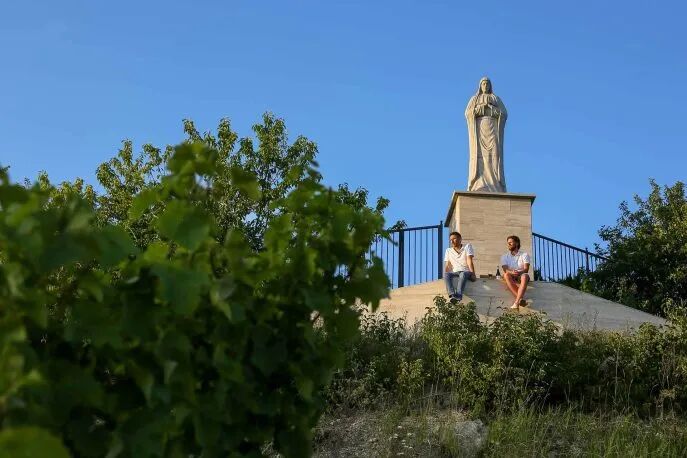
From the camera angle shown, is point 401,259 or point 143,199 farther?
point 401,259

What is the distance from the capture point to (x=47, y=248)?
80.0 inches

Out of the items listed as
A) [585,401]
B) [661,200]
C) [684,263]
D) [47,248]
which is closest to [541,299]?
[585,401]

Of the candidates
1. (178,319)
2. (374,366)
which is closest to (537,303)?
(374,366)

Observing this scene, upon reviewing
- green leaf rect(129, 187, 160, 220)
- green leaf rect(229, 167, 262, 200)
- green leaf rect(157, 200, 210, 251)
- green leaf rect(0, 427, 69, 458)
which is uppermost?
green leaf rect(229, 167, 262, 200)

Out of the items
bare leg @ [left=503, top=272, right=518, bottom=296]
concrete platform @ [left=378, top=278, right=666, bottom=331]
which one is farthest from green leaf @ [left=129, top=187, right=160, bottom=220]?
bare leg @ [left=503, top=272, right=518, bottom=296]

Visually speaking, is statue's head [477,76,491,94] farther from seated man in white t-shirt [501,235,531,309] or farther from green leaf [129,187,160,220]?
green leaf [129,187,160,220]

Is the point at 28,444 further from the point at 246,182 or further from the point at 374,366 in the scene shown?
the point at 374,366

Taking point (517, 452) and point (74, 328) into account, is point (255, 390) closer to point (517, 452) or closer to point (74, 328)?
point (74, 328)

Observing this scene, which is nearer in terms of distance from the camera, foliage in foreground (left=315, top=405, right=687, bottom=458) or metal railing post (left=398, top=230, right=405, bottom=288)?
foliage in foreground (left=315, top=405, right=687, bottom=458)

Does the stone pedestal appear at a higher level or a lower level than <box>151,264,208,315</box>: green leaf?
higher

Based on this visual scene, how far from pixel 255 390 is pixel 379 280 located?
504mm

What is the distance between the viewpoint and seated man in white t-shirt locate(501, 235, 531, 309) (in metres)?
12.9

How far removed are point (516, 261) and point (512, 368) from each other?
486 cm

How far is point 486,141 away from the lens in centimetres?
1628
